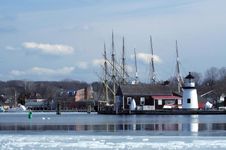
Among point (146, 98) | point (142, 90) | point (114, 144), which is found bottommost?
point (114, 144)

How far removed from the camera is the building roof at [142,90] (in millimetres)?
125312

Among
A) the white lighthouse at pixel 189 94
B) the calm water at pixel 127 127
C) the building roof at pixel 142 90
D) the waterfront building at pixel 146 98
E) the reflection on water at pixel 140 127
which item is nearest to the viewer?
the calm water at pixel 127 127

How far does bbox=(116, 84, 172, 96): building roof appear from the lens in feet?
411

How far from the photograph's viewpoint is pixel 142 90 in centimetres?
12625

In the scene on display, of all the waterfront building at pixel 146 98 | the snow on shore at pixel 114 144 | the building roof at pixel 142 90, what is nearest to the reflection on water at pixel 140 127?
the snow on shore at pixel 114 144

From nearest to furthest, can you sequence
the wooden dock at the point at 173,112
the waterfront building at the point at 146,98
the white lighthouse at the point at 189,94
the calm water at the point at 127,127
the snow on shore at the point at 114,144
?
the snow on shore at the point at 114,144 < the calm water at the point at 127,127 < the white lighthouse at the point at 189,94 < the wooden dock at the point at 173,112 < the waterfront building at the point at 146,98

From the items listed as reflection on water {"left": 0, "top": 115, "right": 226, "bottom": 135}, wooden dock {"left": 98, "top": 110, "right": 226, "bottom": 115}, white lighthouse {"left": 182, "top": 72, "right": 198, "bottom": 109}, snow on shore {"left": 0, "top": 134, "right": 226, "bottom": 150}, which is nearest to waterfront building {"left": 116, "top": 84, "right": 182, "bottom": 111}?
wooden dock {"left": 98, "top": 110, "right": 226, "bottom": 115}

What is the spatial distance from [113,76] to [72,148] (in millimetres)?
117019

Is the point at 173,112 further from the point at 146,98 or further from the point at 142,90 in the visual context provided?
the point at 142,90

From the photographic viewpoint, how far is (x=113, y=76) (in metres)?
151

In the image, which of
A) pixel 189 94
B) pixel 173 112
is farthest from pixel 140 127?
pixel 173 112

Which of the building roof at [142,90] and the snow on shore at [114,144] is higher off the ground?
Result: the building roof at [142,90]

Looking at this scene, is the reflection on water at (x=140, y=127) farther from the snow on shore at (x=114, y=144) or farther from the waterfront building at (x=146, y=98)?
the waterfront building at (x=146, y=98)

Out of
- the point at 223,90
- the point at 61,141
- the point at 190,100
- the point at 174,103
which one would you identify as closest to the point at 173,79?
the point at 223,90
